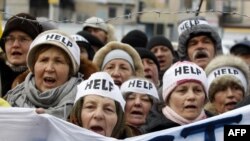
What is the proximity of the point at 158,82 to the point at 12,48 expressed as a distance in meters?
1.13

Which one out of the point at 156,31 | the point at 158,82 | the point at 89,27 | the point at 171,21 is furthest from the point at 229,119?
the point at 171,21

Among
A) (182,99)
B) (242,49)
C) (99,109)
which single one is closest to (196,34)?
(242,49)

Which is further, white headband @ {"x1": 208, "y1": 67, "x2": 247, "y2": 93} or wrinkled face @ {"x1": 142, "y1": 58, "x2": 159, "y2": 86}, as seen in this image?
wrinkled face @ {"x1": 142, "y1": 58, "x2": 159, "y2": 86}

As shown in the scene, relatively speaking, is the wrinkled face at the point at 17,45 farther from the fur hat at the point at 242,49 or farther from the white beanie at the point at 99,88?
the fur hat at the point at 242,49

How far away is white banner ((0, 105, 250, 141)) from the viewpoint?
3631 millimetres

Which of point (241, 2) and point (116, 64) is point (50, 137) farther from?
point (241, 2)

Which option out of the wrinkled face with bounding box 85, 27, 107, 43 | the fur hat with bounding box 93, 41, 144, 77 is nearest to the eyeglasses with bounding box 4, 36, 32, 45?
the fur hat with bounding box 93, 41, 144, 77

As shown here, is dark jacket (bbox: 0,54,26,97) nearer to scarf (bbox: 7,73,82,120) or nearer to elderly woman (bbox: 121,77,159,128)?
scarf (bbox: 7,73,82,120)

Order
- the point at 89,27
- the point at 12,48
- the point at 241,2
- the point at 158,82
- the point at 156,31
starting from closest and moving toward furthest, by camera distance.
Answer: the point at 12,48
the point at 158,82
the point at 89,27
the point at 156,31
the point at 241,2

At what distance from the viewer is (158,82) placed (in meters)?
5.74

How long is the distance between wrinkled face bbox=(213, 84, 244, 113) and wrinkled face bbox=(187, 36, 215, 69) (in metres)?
0.77

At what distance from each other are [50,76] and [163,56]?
7.23ft

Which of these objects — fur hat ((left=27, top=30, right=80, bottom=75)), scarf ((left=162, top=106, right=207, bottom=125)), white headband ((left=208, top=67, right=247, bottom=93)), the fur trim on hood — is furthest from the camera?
white headband ((left=208, top=67, right=247, bottom=93))

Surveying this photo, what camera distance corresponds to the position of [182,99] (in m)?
4.39
